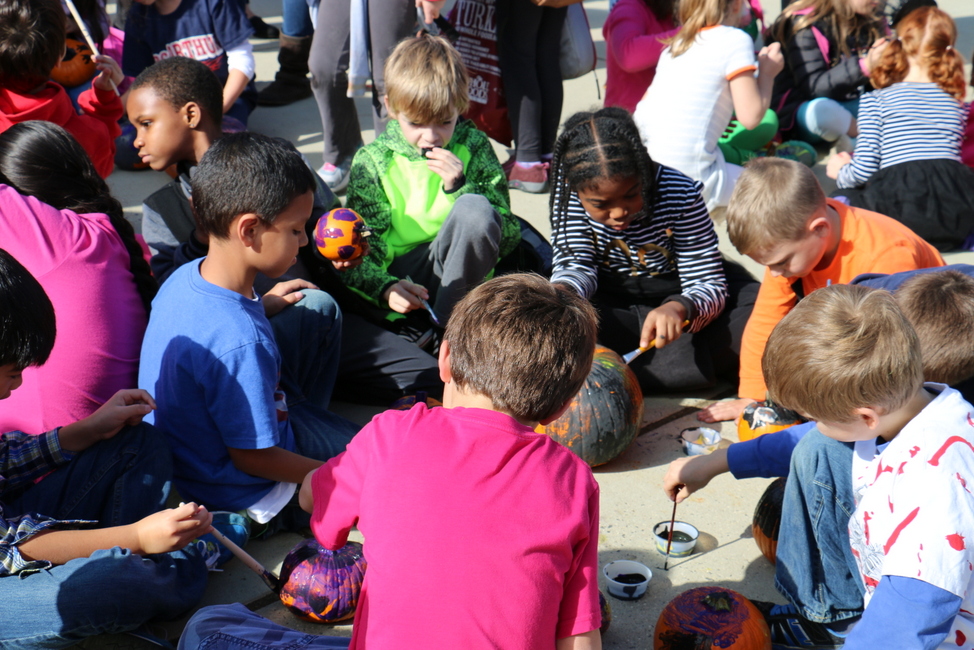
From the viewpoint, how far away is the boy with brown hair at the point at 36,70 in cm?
384

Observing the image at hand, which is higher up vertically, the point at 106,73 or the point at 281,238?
the point at 106,73

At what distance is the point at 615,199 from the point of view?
3.30 metres

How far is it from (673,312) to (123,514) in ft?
6.64

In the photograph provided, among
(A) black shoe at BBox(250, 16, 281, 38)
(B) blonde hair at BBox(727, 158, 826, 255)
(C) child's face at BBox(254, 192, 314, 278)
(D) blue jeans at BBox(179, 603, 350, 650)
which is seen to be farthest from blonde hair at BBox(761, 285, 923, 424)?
(A) black shoe at BBox(250, 16, 281, 38)

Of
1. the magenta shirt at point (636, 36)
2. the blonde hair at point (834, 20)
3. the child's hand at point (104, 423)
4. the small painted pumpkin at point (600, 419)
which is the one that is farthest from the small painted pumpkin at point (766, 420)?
A: the blonde hair at point (834, 20)

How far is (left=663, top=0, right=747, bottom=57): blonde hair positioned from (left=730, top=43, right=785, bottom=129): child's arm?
306 mm

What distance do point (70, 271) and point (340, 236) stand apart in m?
0.95

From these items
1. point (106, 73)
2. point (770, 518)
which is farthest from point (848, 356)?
point (106, 73)

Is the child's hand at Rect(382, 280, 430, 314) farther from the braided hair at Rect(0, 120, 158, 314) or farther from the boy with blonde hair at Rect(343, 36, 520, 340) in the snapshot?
the braided hair at Rect(0, 120, 158, 314)

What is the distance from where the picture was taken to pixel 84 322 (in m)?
2.61

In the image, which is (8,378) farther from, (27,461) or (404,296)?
(404,296)

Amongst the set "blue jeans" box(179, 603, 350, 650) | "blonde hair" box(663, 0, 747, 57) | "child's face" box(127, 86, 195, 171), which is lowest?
"blue jeans" box(179, 603, 350, 650)

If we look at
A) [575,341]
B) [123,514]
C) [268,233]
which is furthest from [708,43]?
[123,514]

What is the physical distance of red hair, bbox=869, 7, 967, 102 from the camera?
15.5 ft
